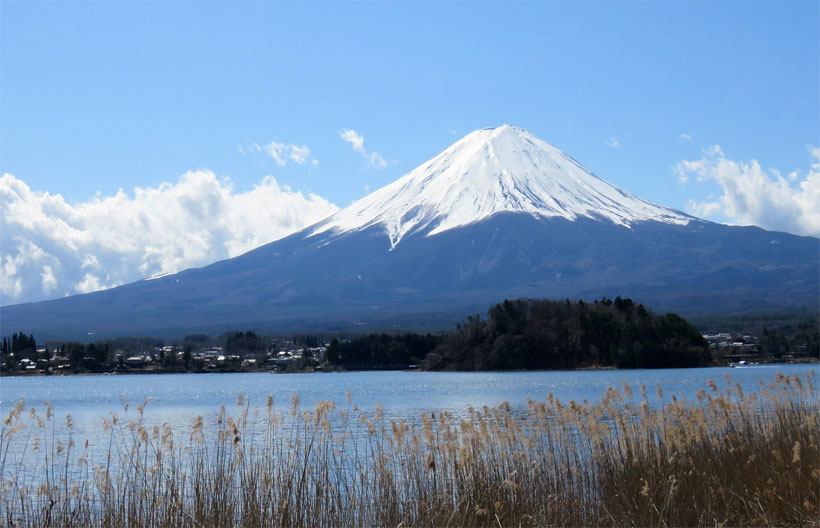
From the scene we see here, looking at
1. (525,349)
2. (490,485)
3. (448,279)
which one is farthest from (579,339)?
(448,279)

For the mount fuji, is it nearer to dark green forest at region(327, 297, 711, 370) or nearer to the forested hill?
dark green forest at region(327, 297, 711, 370)

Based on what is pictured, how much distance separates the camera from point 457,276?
173625 mm

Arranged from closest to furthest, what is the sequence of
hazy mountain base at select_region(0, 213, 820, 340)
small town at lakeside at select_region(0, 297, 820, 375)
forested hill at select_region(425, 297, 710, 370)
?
forested hill at select_region(425, 297, 710, 370), small town at lakeside at select_region(0, 297, 820, 375), hazy mountain base at select_region(0, 213, 820, 340)

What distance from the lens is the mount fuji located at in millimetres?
143250

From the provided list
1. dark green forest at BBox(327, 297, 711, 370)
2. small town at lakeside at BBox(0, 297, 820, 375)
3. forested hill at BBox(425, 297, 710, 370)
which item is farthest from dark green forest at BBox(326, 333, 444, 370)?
forested hill at BBox(425, 297, 710, 370)

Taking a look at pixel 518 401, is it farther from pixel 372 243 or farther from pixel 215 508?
pixel 372 243

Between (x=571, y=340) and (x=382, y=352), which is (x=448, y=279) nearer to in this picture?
(x=382, y=352)

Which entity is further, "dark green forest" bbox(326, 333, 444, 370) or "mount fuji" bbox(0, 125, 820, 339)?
"mount fuji" bbox(0, 125, 820, 339)

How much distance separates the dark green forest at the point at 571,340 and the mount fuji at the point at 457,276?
58334 millimetres

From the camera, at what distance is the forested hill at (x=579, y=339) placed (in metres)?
60.4

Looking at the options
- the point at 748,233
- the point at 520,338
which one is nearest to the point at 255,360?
the point at 520,338

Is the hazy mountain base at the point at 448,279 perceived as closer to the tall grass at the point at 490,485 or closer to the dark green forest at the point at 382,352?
the dark green forest at the point at 382,352

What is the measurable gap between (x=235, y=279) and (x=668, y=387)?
504 feet

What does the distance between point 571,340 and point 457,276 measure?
11005cm
